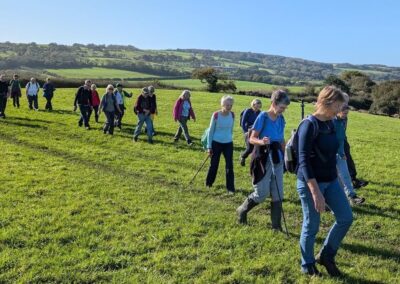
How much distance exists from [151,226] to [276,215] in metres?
2.06

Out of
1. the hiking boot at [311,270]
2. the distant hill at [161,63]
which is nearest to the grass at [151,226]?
the hiking boot at [311,270]

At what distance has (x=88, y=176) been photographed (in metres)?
11.4

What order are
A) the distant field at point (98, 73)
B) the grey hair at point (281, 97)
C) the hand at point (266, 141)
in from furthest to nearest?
the distant field at point (98, 73)
the hand at point (266, 141)
the grey hair at point (281, 97)

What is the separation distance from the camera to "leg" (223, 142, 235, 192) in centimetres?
1038

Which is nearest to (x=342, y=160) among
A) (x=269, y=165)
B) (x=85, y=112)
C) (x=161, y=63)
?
(x=269, y=165)

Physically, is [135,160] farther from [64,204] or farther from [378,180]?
[378,180]

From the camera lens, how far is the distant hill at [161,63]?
8656 cm

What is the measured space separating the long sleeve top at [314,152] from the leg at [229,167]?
183 inches

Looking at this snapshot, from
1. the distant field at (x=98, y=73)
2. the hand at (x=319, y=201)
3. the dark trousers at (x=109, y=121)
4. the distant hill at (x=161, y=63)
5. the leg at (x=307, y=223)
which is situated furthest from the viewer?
the distant hill at (x=161, y=63)

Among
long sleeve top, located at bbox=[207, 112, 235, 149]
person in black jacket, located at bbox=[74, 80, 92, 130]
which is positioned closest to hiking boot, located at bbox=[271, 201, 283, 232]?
long sleeve top, located at bbox=[207, 112, 235, 149]

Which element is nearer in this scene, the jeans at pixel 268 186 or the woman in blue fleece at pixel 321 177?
the woman in blue fleece at pixel 321 177

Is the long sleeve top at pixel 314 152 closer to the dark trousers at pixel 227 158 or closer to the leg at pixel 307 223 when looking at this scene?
the leg at pixel 307 223

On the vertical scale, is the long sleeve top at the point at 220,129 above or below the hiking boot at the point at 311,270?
above

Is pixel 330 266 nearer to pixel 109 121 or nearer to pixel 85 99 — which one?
pixel 109 121
